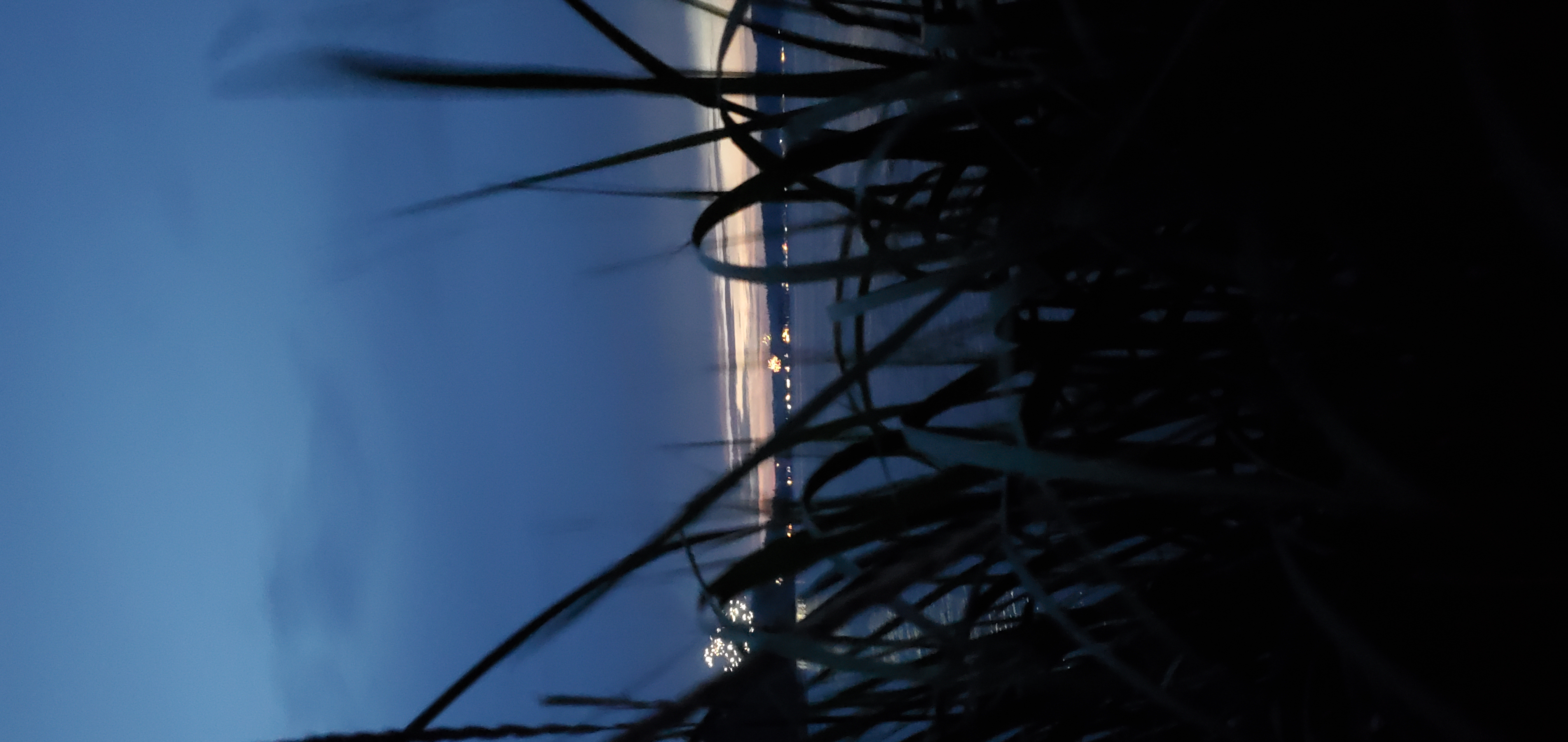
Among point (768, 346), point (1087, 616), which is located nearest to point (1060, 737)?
point (1087, 616)

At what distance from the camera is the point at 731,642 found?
178 mm

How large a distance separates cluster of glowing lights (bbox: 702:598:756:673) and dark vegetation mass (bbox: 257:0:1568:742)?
0.04 feet

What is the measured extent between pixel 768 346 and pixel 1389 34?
0.44 metres

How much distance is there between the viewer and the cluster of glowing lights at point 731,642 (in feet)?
0.49

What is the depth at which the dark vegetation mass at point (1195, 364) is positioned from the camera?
0.08 m

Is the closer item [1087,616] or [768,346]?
[1087,616]

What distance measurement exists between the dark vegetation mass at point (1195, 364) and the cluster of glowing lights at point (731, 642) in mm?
13

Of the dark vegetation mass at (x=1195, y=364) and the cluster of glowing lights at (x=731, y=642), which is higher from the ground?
the dark vegetation mass at (x=1195, y=364)

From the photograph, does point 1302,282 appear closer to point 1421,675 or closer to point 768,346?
point 1421,675

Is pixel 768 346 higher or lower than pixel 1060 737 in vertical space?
higher

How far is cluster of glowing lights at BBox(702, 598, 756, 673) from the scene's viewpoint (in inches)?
5.9

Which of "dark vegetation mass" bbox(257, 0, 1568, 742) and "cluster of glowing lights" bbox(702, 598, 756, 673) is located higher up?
"dark vegetation mass" bbox(257, 0, 1568, 742)

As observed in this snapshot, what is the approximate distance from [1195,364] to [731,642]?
4.3 inches

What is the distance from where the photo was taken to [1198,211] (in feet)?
0.30
